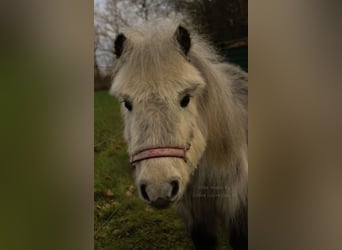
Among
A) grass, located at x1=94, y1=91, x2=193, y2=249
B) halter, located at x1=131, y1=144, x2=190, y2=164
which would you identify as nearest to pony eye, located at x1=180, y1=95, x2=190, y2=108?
halter, located at x1=131, y1=144, x2=190, y2=164

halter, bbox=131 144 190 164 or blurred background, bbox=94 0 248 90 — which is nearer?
halter, bbox=131 144 190 164

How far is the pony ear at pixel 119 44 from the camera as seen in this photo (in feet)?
5.70

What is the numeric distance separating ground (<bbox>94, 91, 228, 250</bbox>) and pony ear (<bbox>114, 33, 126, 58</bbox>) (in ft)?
0.63

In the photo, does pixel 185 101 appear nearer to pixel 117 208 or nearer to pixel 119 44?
pixel 119 44

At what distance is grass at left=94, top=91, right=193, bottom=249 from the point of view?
177 centimetres

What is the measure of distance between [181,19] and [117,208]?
3.06 feet

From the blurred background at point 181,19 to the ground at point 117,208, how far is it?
0.64ft

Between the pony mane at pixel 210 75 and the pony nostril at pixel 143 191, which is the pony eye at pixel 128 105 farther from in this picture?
the pony nostril at pixel 143 191

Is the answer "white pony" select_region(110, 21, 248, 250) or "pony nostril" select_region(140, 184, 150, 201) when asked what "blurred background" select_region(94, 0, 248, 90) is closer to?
"white pony" select_region(110, 21, 248, 250)

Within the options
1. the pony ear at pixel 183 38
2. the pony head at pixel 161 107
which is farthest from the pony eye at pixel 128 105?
the pony ear at pixel 183 38
